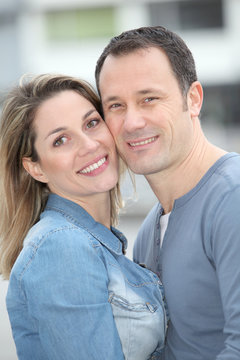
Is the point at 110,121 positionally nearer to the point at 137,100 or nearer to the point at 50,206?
the point at 137,100

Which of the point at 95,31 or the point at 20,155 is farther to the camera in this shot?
the point at 95,31

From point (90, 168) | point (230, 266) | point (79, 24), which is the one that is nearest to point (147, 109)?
point (90, 168)

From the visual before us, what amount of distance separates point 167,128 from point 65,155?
419 millimetres

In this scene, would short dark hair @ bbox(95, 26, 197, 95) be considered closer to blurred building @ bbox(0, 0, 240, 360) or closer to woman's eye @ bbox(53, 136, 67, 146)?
woman's eye @ bbox(53, 136, 67, 146)

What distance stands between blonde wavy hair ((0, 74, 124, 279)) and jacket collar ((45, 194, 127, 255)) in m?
0.17

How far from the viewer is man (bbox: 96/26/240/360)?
1.67 meters

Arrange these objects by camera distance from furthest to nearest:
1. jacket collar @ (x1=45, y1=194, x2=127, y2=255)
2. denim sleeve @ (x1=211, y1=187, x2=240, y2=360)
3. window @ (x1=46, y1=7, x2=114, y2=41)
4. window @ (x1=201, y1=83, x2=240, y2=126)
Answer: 1. window @ (x1=46, y1=7, x2=114, y2=41)
2. window @ (x1=201, y1=83, x2=240, y2=126)
3. jacket collar @ (x1=45, y1=194, x2=127, y2=255)
4. denim sleeve @ (x1=211, y1=187, x2=240, y2=360)

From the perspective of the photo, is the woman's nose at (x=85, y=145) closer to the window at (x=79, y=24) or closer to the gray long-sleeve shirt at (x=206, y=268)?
the gray long-sleeve shirt at (x=206, y=268)

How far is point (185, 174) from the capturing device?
6.71 ft

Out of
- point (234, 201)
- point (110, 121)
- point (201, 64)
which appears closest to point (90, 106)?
point (110, 121)

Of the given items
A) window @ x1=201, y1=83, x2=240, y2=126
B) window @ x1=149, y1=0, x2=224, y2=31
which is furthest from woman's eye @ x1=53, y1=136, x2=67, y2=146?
window @ x1=149, y1=0, x2=224, y2=31

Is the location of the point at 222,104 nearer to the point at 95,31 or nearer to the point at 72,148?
the point at 95,31

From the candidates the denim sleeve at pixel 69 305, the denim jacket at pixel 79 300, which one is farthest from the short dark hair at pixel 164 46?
the denim sleeve at pixel 69 305

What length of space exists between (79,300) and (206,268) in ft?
1.45
